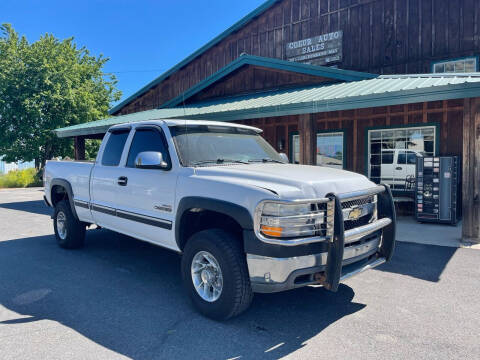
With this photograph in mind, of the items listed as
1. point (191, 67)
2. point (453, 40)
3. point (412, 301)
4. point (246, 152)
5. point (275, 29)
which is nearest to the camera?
point (412, 301)

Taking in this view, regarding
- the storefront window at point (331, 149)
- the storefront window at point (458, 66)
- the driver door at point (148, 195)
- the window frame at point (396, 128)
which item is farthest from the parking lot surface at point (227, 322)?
the storefront window at point (458, 66)

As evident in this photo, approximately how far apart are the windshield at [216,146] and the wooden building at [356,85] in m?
3.56

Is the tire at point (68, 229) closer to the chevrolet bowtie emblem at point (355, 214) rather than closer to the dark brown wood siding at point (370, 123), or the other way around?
the chevrolet bowtie emblem at point (355, 214)

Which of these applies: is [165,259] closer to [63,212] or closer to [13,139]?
[63,212]

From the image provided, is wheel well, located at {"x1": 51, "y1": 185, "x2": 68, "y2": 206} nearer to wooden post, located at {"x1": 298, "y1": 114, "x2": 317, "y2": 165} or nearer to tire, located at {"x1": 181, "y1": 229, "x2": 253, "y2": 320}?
→ tire, located at {"x1": 181, "y1": 229, "x2": 253, "y2": 320}

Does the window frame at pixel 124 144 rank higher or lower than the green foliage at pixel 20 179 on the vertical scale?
higher

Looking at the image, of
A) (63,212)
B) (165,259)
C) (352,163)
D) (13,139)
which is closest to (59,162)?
(63,212)

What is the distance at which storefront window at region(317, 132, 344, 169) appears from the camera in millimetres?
12664

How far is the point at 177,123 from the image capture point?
4629 mm

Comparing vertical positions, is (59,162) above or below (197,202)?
above

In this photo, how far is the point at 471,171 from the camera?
6988 mm

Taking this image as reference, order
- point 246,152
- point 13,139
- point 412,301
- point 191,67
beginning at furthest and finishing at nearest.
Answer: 1. point 13,139
2. point 191,67
3. point 246,152
4. point 412,301

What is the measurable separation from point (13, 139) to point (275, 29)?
782 inches

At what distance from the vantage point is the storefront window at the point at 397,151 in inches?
433
